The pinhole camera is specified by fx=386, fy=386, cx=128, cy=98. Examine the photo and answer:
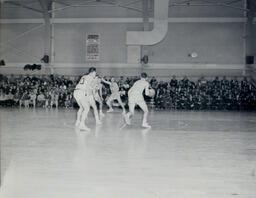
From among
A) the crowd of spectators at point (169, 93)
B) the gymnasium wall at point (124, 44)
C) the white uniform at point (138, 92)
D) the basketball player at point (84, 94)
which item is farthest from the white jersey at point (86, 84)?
the gymnasium wall at point (124, 44)

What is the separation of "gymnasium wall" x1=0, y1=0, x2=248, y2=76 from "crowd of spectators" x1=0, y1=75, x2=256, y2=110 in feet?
3.43

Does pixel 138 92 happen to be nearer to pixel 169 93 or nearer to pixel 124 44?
pixel 169 93

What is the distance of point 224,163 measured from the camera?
21.2 feet

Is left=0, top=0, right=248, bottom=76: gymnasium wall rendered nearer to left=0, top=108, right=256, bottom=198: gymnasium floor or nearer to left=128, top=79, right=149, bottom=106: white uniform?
left=128, top=79, right=149, bottom=106: white uniform

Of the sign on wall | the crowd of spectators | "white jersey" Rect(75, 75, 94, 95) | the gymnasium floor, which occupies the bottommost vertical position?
the gymnasium floor

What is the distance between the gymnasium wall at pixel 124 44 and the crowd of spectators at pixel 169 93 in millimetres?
1045

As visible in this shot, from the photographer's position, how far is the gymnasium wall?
78.5 ft

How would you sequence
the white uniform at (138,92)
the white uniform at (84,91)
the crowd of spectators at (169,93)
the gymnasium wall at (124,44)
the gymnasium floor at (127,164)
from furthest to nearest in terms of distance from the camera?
the gymnasium wall at (124,44)
the crowd of spectators at (169,93)
the white uniform at (138,92)
the white uniform at (84,91)
the gymnasium floor at (127,164)

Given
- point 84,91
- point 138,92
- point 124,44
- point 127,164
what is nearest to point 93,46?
point 124,44

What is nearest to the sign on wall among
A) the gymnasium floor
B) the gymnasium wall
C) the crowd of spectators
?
the gymnasium wall

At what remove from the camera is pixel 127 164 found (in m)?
6.26

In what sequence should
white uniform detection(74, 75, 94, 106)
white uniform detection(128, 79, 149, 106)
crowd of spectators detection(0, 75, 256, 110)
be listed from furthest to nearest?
crowd of spectators detection(0, 75, 256, 110)
white uniform detection(128, 79, 149, 106)
white uniform detection(74, 75, 94, 106)

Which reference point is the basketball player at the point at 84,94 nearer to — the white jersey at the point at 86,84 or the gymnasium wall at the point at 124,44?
the white jersey at the point at 86,84

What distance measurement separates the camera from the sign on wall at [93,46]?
24797 millimetres
